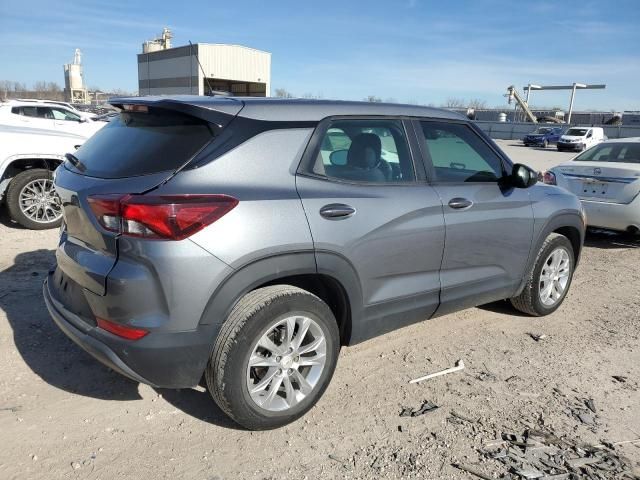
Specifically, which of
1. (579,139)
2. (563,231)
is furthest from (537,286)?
(579,139)

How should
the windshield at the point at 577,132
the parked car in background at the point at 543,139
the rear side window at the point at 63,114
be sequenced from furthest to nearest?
the parked car in background at the point at 543,139
the windshield at the point at 577,132
the rear side window at the point at 63,114

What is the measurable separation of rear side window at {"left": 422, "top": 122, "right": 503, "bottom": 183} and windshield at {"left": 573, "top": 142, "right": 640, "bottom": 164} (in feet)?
15.6

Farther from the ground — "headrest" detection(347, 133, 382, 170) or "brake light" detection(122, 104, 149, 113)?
"brake light" detection(122, 104, 149, 113)

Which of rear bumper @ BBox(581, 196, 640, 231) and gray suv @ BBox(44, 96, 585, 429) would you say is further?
rear bumper @ BBox(581, 196, 640, 231)

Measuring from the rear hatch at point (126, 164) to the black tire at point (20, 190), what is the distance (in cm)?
417

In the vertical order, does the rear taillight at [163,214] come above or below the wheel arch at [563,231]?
above

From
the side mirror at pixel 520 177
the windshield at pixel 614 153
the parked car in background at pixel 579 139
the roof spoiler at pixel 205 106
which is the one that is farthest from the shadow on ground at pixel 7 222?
the parked car in background at pixel 579 139

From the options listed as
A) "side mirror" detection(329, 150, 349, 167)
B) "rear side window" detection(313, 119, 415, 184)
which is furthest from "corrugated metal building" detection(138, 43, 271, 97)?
"side mirror" detection(329, 150, 349, 167)

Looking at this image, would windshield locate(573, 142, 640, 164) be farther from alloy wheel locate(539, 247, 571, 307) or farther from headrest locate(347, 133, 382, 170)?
headrest locate(347, 133, 382, 170)

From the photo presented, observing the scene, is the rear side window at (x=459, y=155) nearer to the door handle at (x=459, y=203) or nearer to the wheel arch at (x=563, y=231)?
the door handle at (x=459, y=203)

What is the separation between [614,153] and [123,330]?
7.77m

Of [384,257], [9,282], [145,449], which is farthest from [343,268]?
[9,282]

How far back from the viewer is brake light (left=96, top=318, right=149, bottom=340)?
7.95 ft

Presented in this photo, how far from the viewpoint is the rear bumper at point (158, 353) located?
2434 mm
